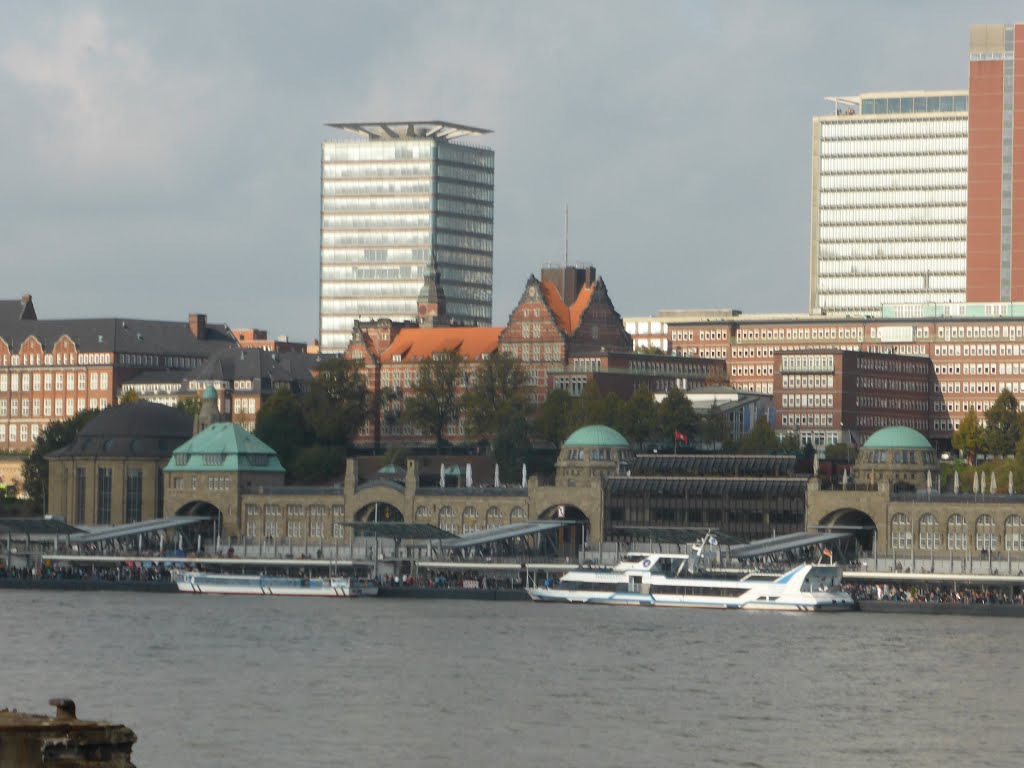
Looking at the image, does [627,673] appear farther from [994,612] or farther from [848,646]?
[994,612]

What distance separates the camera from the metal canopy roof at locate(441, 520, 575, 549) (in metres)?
175

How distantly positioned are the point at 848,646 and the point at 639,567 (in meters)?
41.3

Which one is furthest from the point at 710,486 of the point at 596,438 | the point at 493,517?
the point at 493,517

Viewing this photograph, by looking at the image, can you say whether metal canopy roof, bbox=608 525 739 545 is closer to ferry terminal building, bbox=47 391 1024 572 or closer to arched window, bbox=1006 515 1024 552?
ferry terminal building, bbox=47 391 1024 572

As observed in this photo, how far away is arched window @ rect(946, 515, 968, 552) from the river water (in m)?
26.8

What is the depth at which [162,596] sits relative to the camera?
166875 mm

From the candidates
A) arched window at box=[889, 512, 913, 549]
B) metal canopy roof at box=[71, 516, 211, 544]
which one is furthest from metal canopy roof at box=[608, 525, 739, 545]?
metal canopy roof at box=[71, 516, 211, 544]

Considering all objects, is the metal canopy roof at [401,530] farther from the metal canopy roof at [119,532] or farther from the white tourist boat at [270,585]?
the metal canopy roof at [119,532]

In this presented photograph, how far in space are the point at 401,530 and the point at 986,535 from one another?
4124 cm

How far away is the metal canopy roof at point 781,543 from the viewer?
166750mm

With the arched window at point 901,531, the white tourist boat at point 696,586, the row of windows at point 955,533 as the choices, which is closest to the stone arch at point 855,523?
the arched window at point 901,531

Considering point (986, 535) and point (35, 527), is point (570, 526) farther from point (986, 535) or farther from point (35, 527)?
point (35, 527)

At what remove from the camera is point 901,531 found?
176 m

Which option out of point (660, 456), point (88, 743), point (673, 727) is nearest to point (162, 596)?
point (660, 456)
